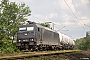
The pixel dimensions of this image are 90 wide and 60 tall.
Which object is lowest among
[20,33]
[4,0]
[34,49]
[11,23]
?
[34,49]

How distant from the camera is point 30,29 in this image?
22.1 meters

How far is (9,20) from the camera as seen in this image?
2877 cm

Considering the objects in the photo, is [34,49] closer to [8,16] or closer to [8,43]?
[8,43]

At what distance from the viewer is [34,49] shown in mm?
21750

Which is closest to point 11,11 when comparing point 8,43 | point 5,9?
point 5,9

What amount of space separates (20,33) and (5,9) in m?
11.0

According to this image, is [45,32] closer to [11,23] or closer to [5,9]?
[11,23]

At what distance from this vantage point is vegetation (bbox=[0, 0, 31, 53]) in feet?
77.4

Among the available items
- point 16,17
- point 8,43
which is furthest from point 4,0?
point 8,43

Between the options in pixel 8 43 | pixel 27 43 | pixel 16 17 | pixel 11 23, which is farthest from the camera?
pixel 16 17

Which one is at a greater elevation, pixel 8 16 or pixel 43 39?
pixel 8 16

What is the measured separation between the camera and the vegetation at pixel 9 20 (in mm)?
23597

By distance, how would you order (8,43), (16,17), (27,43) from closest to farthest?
(27,43) < (8,43) < (16,17)

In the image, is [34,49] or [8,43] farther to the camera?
[8,43]
